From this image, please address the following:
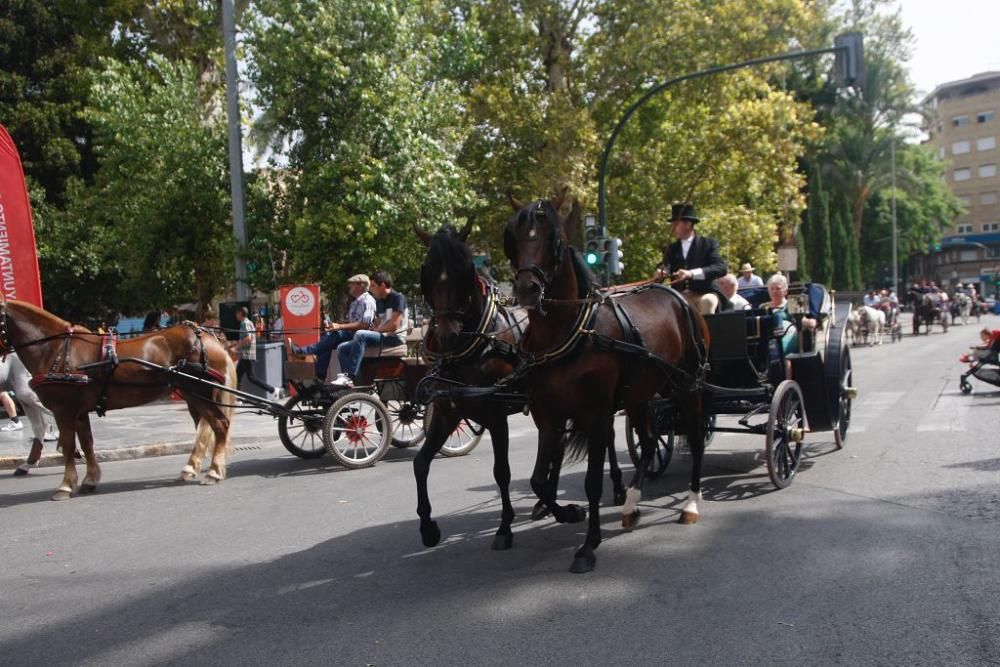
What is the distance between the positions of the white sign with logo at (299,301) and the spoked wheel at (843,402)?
9.64m

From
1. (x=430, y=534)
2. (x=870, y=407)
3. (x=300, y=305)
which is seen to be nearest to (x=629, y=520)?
(x=430, y=534)

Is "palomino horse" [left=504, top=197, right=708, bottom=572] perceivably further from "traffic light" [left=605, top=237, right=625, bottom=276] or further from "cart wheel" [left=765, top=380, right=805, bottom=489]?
"traffic light" [left=605, top=237, right=625, bottom=276]

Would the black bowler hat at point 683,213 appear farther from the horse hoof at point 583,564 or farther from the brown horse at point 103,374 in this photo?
the brown horse at point 103,374

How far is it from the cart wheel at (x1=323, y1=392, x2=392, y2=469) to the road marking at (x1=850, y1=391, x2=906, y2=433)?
18.1 feet

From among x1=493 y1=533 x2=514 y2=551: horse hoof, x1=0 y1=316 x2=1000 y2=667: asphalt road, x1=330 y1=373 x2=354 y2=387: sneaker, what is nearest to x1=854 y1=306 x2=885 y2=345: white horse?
x1=0 y1=316 x2=1000 y2=667: asphalt road

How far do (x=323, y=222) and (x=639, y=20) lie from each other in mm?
12289

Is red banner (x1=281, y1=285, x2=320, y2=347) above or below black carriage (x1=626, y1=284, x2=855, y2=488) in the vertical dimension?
above

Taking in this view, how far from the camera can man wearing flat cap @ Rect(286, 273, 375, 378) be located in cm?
989

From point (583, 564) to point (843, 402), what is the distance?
5.11 m

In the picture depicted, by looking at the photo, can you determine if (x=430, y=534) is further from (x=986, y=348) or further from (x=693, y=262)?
(x=986, y=348)

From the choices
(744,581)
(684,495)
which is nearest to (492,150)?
(684,495)

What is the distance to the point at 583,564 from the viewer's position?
5.41 m

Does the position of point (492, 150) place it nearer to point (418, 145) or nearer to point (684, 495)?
point (418, 145)

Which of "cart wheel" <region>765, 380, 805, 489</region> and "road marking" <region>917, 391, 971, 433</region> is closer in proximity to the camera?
"cart wheel" <region>765, 380, 805, 489</region>
